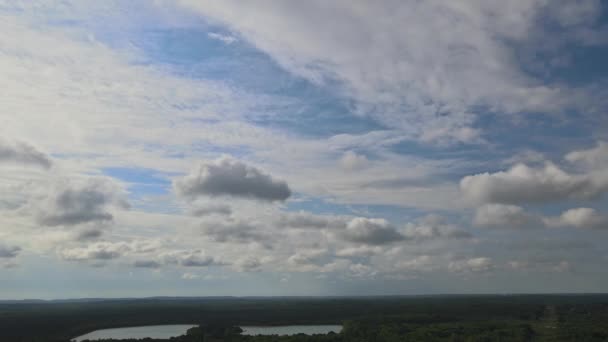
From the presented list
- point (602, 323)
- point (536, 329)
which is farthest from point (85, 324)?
point (602, 323)

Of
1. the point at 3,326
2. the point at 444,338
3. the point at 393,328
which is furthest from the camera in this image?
the point at 3,326

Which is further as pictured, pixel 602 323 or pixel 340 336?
pixel 602 323

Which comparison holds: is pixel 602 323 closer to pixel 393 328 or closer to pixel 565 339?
pixel 565 339

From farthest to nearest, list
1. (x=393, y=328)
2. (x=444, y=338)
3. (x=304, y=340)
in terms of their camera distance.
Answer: (x=393, y=328) → (x=444, y=338) → (x=304, y=340)

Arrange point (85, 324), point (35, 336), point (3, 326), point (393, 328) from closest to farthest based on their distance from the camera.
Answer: point (393, 328)
point (35, 336)
point (3, 326)
point (85, 324)

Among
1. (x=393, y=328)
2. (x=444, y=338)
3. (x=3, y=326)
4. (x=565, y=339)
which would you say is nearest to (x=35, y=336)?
(x=3, y=326)

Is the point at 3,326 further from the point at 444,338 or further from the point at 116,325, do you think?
the point at 444,338
